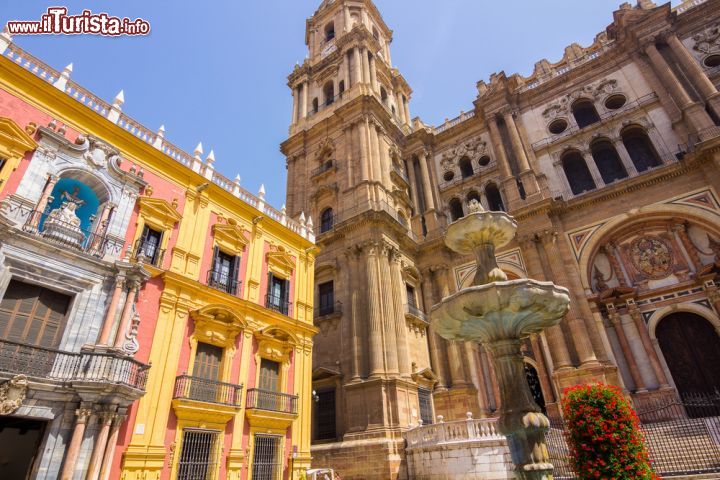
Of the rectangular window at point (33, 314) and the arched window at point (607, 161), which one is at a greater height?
the arched window at point (607, 161)

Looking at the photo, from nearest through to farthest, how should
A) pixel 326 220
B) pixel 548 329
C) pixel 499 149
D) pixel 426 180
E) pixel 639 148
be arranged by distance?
1. pixel 548 329
2. pixel 639 148
3. pixel 326 220
4. pixel 499 149
5. pixel 426 180

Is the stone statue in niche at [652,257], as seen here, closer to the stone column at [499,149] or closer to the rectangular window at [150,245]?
the stone column at [499,149]

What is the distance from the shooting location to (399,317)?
17906mm

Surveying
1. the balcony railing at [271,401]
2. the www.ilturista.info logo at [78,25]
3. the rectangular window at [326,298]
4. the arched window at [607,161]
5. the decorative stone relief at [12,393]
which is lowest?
the decorative stone relief at [12,393]

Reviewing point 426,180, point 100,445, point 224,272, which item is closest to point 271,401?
point 224,272

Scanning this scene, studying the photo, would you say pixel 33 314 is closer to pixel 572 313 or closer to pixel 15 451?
pixel 15 451

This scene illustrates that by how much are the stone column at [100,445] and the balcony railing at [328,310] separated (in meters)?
10.6

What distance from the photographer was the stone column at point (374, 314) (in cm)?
1619

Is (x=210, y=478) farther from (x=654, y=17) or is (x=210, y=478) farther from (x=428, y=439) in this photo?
(x=654, y=17)

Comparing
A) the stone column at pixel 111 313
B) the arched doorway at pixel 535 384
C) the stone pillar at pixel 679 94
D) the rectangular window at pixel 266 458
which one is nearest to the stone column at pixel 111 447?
the stone column at pixel 111 313

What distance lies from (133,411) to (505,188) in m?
19.3

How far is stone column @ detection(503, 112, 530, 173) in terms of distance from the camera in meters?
21.9

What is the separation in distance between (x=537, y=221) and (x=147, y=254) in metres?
16.9

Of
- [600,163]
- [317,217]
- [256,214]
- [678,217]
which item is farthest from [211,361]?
[600,163]
